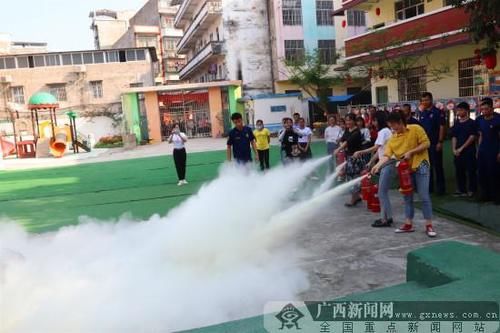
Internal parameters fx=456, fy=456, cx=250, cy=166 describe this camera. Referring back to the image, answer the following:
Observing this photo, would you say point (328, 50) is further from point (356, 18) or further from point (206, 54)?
point (206, 54)

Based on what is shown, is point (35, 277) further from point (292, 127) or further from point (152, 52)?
point (152, 52)

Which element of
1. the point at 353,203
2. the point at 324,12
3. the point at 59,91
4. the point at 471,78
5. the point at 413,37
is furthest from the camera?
the point at 59,91

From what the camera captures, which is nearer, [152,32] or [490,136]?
[490,136]

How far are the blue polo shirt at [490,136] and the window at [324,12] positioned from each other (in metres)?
30.3

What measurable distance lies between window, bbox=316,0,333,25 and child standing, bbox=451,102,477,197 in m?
29.7

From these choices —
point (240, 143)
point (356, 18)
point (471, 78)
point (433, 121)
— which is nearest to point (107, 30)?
point (356, 18)

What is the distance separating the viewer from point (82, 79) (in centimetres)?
3741

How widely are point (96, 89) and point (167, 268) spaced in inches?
1406

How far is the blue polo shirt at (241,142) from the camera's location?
8.76 meters

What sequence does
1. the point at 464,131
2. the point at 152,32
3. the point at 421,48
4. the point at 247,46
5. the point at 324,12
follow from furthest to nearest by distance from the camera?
the point at 152,32 → the point at 247,46 → the point at 324,12 → the point at 421,48 → the point at 464,131

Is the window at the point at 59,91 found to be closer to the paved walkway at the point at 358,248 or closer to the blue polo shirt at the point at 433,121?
the paved walkway at the point at 358,248

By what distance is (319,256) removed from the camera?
5.45 m

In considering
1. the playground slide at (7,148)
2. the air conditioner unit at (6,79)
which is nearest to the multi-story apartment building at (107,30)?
the air conditioner unit at (6,79)

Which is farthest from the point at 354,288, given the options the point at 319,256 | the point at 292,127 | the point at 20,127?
the point at 20,127
